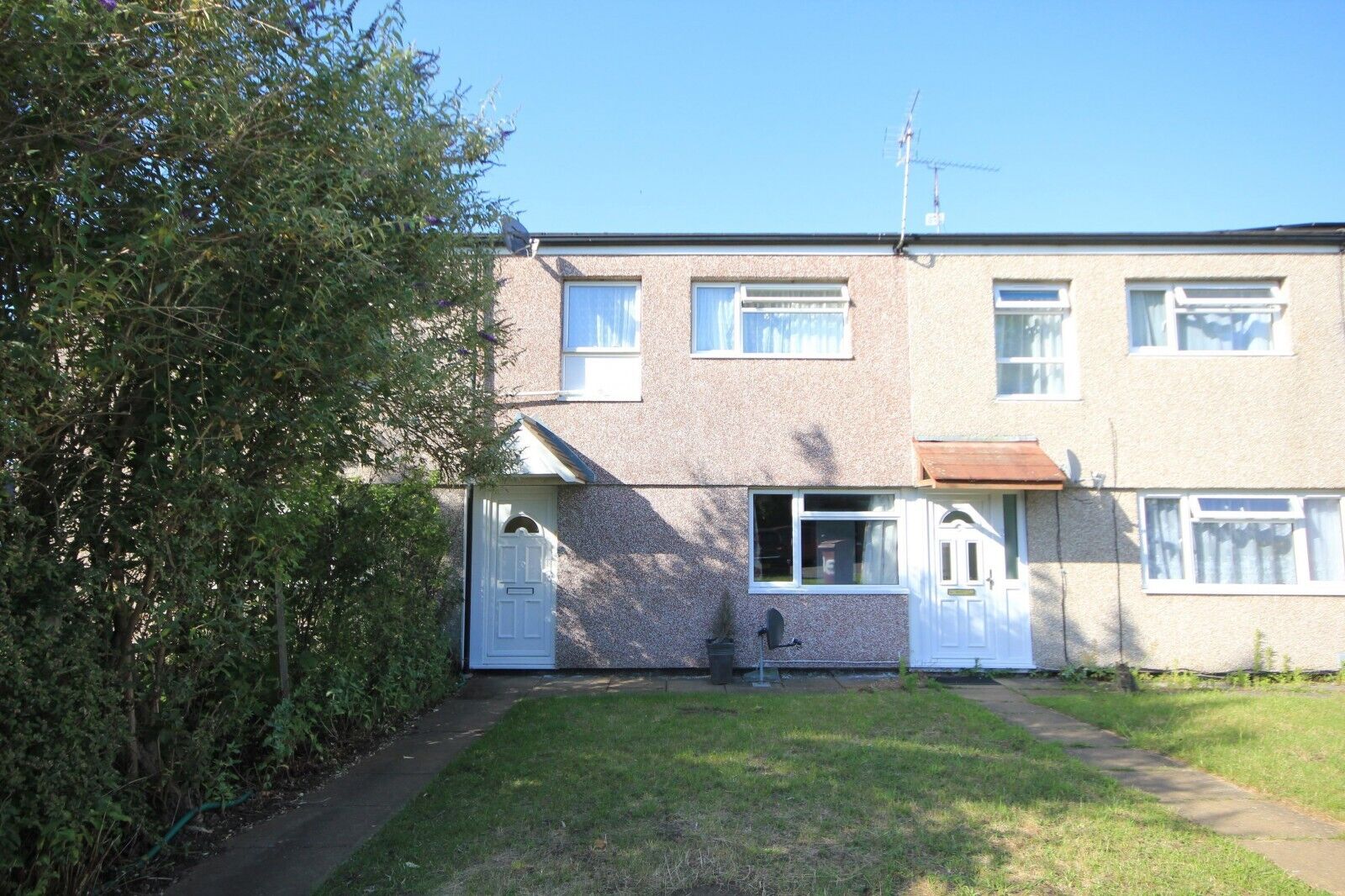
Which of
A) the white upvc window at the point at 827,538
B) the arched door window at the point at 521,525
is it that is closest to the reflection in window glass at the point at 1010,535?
the white upvc window at the point at 827,538

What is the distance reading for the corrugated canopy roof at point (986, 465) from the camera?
32.5 ft

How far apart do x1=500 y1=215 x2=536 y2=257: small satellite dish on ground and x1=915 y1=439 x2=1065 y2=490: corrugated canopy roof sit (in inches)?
206

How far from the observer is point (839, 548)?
10812mm

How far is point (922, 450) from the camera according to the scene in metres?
10.4

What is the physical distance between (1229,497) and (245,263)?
11.2 m

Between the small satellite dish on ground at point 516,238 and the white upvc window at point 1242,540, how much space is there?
8.06m

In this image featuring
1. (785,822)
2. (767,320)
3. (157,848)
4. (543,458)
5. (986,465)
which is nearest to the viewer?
(157,848)

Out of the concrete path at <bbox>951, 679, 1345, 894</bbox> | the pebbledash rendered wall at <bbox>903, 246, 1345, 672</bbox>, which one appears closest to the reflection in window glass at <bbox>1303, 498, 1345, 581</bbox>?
the pebbledash rendered wall at <bbox>903, 246, 1345, 672</bbox>

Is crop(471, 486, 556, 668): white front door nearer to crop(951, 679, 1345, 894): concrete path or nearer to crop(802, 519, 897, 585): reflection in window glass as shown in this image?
crop(802, 519, 897, 585): reflection in window glass

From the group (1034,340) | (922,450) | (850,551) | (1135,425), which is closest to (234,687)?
(850,551)

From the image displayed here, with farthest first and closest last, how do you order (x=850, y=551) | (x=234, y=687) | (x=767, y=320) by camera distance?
(x=767, y=320)
(x=850, y=551)
(x=234, y=687)

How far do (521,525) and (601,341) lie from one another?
251cm

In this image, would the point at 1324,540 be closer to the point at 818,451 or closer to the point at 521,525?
the point at 818,451

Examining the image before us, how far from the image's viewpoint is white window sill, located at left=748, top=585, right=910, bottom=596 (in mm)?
10555
